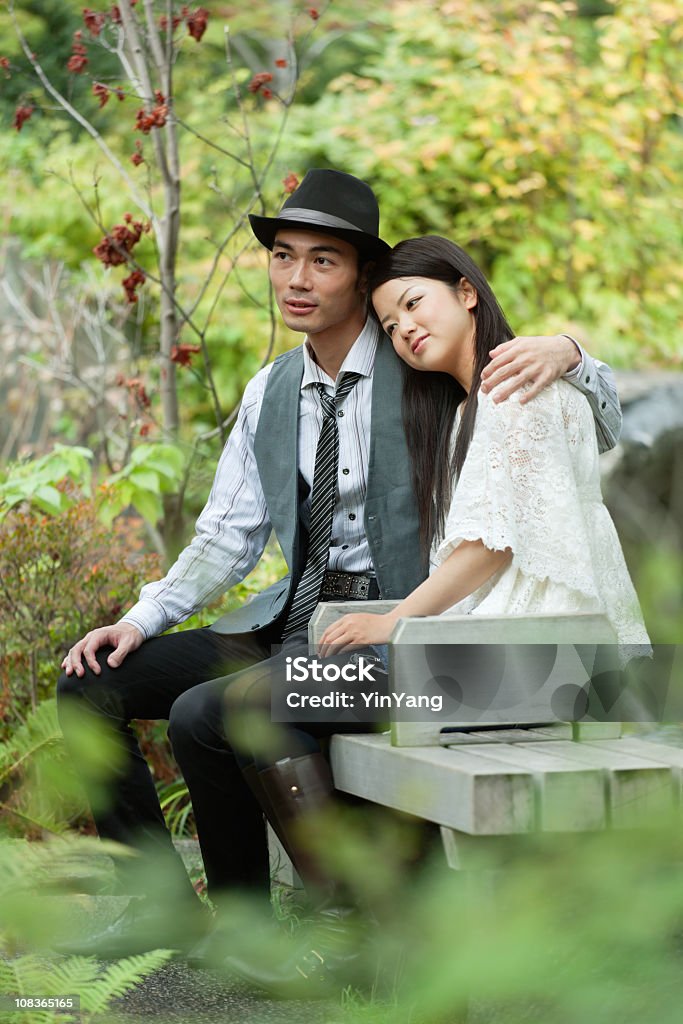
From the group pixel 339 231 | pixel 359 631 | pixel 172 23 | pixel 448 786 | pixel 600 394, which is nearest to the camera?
pixel 448 786

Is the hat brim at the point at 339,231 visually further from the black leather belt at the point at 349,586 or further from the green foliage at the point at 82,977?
the green foliage at the point at 82,977

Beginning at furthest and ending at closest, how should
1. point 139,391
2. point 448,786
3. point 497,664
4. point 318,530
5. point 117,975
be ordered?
point 139,391, point 318,530, point 497,664, point 448,786, point 117,975

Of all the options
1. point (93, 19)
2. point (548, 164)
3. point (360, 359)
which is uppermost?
point (548, 164)

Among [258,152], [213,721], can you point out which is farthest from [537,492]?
[258,152]

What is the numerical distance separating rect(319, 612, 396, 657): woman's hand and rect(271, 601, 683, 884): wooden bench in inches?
7.2

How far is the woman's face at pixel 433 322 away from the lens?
2.50m

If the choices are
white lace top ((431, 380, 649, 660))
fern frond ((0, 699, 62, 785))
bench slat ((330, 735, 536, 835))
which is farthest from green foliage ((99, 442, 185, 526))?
bench slat ((330, 735, 536, 835))

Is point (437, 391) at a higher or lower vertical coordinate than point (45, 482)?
higher

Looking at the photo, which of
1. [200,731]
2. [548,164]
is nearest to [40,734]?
[200,731]

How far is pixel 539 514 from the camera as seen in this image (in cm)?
221

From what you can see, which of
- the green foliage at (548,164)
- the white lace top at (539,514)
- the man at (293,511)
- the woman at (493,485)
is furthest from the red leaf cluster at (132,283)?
the green foliage at (548,164)

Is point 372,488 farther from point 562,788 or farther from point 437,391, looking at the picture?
point 562,788

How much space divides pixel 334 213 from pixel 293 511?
2.22 feet

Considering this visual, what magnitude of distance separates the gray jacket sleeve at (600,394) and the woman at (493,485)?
3 centimetres
